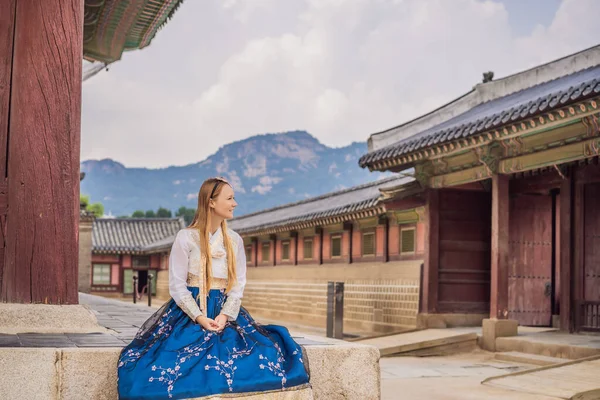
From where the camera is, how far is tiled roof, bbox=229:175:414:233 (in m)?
19.3

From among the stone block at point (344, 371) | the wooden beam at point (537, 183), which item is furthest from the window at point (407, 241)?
the stone block at point (344, 371)

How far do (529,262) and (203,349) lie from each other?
39.4 ft

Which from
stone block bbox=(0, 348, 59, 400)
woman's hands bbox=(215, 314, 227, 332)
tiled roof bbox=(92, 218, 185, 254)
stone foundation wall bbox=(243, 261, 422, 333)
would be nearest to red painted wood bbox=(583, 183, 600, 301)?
stone foundation wall bbox=(243, 261, 422, 333)

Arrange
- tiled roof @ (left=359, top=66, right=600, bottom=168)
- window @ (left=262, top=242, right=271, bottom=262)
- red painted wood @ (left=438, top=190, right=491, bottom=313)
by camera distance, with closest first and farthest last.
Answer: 1. tiled roof @ (left=359, top=66, right=600, bottom=168)
2. red painted wood @ (left=438, top=190, right=491, bottom=313)
3. window @ (left=262, top=242, right=271, bottom=262)

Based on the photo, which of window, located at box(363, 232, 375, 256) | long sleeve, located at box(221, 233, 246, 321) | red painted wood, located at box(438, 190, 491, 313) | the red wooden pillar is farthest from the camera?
window, located at box(363, 232, 375, 256)

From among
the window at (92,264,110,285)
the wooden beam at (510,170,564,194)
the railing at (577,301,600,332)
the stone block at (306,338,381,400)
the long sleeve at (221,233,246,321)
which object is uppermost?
the wooden beam at (510,170,564,194)

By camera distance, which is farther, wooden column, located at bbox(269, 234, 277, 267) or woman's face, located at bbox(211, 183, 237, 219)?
wooden column, located at bbox(269, 234, 277, 267)

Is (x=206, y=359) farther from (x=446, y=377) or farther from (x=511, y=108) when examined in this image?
(x=511, y=108)

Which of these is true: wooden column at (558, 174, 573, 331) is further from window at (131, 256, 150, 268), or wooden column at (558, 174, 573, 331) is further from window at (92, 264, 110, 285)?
window at (131, 256, 150, 268)

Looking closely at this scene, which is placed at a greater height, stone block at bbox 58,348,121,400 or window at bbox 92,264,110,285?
stone block at bbox 58,348,121,400

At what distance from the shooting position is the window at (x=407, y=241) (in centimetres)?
1747

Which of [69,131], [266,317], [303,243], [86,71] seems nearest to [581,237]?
[86,71]

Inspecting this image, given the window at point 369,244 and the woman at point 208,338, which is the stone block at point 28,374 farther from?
the window at point 369,244

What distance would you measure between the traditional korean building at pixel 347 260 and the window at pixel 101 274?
18.1 meters
